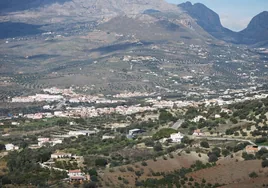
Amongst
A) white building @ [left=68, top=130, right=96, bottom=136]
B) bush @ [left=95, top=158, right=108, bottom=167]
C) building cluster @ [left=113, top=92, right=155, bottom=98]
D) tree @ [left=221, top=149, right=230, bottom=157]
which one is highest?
tree @ [left=221, top=149, right=230, bottom=157]

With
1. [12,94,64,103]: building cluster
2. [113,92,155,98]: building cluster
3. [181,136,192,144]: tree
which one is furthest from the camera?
[113,92,155,98]: building cluster

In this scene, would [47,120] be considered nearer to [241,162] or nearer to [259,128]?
[259,128]

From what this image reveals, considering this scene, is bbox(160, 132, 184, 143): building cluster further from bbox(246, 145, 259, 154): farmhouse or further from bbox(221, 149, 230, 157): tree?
bbox(246, 145, 259, 154): farmhouse

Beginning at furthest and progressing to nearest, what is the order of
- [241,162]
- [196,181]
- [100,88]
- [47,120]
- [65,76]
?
[65,76], [100,88], [47,120], [241,162], [196,181]

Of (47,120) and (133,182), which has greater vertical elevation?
(133,182)

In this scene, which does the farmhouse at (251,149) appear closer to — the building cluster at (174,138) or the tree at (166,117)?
the building cluster at (174,138)

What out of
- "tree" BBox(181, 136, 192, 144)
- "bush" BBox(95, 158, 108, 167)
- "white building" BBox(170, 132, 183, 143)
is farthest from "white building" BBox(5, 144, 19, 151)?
"bush" BBox(95, 158, 108, 167)

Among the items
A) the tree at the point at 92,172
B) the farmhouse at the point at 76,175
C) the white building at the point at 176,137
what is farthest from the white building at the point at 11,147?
the tree at the point at 92,172

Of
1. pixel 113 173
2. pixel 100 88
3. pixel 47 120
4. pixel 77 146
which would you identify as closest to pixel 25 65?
pixel 100 88

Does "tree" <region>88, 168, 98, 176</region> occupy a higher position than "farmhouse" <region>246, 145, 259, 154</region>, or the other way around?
"farmhouse" <region>246, 145, 259, 154</region>

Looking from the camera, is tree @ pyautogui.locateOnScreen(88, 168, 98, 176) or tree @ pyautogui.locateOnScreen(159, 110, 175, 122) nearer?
tree @ pyautogui.locateOnScreen(88, 168, 98, 176)

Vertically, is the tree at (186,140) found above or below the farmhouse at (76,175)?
below
